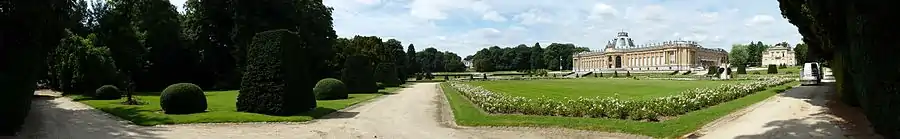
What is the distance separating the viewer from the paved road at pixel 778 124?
11.1m

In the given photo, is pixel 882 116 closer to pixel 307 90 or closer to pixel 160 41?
pixel 307 90

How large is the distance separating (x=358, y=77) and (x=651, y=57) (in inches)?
3779

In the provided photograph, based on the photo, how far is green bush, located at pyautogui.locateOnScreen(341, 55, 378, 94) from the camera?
3419cm

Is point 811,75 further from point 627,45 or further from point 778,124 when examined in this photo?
point 627,45

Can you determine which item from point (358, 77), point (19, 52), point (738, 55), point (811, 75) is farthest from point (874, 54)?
point (738, 55)

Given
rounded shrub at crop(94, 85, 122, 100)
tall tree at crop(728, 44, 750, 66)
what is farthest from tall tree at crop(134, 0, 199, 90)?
tall tree at crop(728, 44, 750, 66)

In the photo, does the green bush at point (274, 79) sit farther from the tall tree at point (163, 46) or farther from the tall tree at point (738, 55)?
the tall tree at point (738, 55)

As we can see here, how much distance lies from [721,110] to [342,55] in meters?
41.0

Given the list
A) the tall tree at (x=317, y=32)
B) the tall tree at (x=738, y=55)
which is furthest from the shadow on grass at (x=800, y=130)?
the tall tree at (x=738, y=55)

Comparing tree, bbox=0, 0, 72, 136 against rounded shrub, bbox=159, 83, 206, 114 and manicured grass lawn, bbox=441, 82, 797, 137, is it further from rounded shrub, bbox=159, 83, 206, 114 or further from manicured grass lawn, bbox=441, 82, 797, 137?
manicured grass lawn, bbox=441, 82, 797, 137

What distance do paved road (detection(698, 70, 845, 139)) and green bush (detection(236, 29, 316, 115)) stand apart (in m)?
11.1

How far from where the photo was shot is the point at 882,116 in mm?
9383

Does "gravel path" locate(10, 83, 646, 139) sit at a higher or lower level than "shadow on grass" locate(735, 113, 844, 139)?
lower

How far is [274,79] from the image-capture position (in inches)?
701
